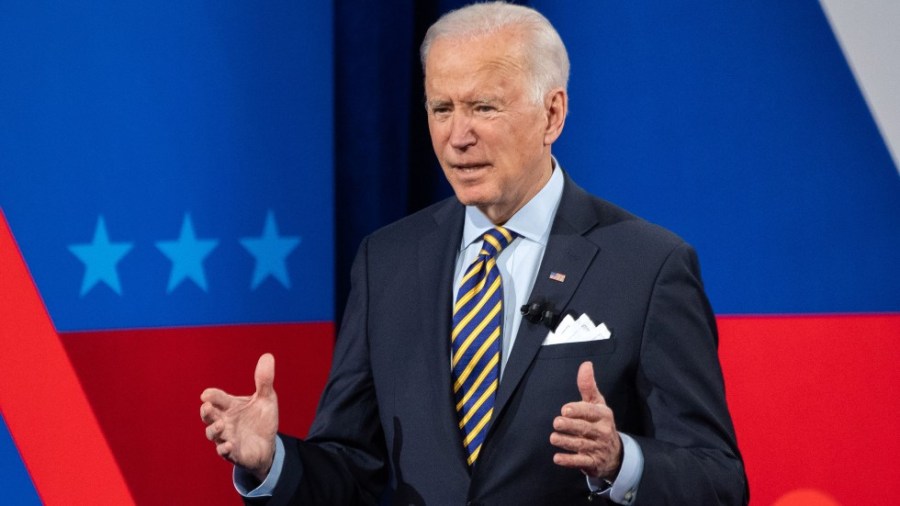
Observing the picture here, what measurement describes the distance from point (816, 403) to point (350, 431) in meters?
1.15

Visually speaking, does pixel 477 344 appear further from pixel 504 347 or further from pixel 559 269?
pixel 559 269

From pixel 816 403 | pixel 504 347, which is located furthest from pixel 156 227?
pixel 816 403

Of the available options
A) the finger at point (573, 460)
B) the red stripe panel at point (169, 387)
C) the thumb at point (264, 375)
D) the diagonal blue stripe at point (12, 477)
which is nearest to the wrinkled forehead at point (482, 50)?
the thumb at point (264, 375)

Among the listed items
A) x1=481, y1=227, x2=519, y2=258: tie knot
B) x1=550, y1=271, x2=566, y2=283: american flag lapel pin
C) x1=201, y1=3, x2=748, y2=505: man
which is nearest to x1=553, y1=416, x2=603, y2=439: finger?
x1=201, y1=3, x2=748, y2=505: man

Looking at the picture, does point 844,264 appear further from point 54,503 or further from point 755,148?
point 54,503

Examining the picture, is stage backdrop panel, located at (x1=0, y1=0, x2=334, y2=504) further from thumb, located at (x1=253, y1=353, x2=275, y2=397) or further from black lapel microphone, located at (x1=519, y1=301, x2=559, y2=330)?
black lapel microphone, located at (x1=519, y1=301, x2=559, y2=330)

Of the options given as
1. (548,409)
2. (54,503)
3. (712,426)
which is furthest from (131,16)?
(712,426)

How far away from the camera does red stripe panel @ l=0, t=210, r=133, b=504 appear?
234 cm

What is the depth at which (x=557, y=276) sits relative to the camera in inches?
76.2

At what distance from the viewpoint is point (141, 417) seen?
2.55 metres

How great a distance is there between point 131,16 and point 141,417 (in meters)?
0.88

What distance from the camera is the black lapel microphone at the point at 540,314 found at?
1.89 meters

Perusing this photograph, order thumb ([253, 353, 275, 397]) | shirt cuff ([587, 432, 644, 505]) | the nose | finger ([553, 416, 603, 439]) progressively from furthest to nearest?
the nose < thumb ([253, 353, 275, 397]) < shirt cuff ([587, 432, 644, 505]) < finger ([553, 416, 603, 439])

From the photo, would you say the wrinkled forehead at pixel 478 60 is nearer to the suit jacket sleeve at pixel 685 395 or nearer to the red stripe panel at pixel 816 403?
the suit jacket sleeve at pixel 685 395
